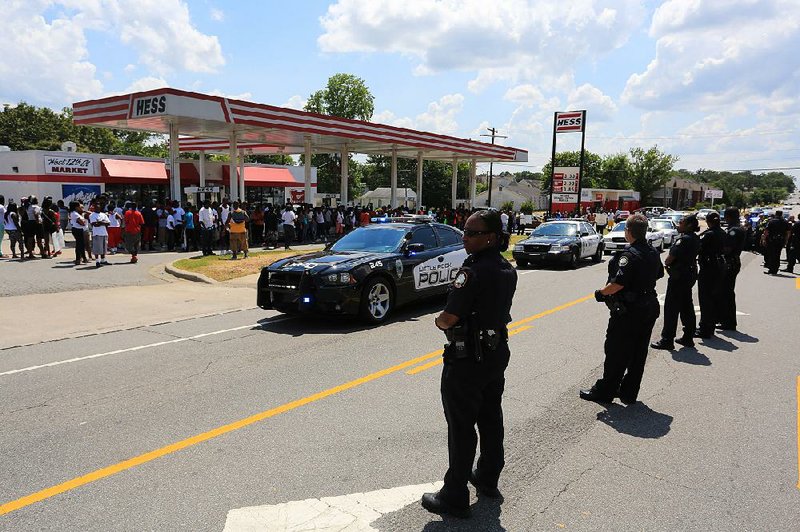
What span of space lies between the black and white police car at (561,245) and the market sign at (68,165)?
23.0 meters

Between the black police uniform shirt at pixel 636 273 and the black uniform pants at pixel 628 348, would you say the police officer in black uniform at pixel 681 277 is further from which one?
the black uniform pants at pixel 628 348

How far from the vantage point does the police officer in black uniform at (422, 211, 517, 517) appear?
338cm

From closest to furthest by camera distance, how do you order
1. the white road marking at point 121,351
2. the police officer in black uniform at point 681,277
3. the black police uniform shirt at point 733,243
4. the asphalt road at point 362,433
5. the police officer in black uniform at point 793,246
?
the asphalt road at point 362,433
the white road marking at point 121,351
the police officer in black uniform at point 681,277
the black police uniform shirt at point 733,243
the police officer in black uniform at point 793,246

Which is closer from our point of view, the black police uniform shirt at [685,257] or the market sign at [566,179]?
the black police uniform shirt at [685,257]

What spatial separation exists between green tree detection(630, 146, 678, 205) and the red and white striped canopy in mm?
66420

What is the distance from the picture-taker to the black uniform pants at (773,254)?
1691cm

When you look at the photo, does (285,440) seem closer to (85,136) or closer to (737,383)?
(737,383)

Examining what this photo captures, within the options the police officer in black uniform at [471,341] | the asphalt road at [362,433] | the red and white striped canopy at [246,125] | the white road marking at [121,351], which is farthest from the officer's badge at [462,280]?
the red and white striped canopy at [246,125]

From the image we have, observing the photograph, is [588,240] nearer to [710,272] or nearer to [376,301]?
[710,272]

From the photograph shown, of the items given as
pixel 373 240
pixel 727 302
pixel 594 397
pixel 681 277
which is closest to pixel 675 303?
pixel 681 277

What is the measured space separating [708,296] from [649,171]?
309ft

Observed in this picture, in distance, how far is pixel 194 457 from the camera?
13.8 feet

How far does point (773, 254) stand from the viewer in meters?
17.0

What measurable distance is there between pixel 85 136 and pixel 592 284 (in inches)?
2840
